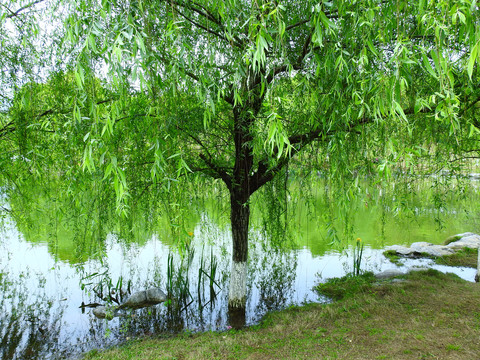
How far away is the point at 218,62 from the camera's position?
112 inches

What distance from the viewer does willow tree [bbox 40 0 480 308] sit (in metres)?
1.57

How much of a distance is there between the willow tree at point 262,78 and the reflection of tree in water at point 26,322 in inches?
83.2

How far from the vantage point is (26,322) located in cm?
395

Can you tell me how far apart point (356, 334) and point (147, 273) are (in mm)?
3608

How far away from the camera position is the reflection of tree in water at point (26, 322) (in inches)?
134

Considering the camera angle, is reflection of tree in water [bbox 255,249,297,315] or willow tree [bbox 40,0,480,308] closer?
willow tree [bbox 40,0,480,308]

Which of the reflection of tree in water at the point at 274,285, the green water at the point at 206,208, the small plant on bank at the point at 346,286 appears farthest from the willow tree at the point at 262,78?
the small plant on bank at the point at 346,286

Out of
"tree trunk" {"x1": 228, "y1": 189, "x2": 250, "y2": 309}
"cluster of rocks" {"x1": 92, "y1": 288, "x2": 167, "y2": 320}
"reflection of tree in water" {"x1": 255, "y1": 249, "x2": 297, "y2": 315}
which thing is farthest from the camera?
"reflection of tree in water" {"x1": 255, "y1": 249, "x2": 297, "y2": 315}

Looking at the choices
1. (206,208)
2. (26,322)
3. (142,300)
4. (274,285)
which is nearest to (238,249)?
(206,208)

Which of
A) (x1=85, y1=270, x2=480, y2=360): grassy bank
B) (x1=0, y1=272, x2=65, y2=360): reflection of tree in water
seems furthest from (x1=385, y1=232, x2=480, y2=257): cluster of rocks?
(x1=0, y1=272, x2=65, y2=360): reflection of tree in water

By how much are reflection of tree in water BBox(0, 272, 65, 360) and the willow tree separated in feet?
6.93

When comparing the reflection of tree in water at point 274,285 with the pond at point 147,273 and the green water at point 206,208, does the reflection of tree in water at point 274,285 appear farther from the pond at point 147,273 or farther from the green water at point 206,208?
the green water at point 206,208

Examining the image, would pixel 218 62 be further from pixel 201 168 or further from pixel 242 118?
pixel 201 168

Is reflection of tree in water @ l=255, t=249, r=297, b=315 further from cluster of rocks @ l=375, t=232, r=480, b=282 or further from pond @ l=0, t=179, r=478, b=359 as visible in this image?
cluster of rocks @ l=375, t=232, r=480, b=282
